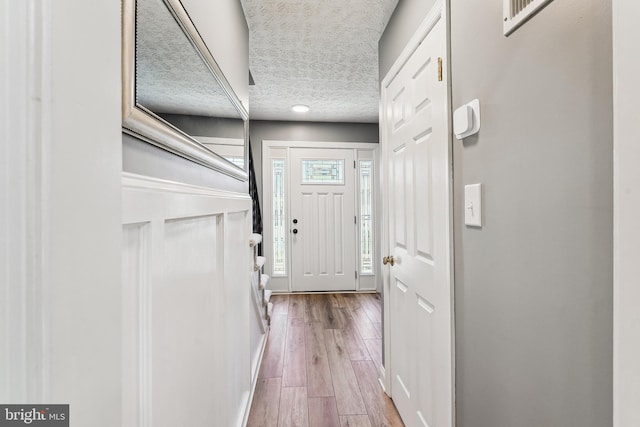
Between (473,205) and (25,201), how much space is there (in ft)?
3.43

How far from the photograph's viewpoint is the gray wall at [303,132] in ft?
13.0

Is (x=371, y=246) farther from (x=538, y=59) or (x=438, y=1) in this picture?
(x=538, y=59)

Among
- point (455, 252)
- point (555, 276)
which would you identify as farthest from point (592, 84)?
point (455, 252)

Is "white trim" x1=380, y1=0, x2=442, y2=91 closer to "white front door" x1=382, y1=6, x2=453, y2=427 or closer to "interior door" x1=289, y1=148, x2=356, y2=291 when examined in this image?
"white front door" x1=382, y1=6, x2=453, y2=427

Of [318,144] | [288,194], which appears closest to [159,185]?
[288,194]

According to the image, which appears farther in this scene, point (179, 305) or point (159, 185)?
point (179, 305)

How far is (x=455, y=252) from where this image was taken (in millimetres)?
1116

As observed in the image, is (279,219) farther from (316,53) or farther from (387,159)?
(387,159)

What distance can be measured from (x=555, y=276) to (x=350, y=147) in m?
3.56

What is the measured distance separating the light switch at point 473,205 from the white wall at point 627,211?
1.65 ft

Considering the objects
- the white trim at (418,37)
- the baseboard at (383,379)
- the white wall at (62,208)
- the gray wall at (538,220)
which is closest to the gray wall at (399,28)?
the white trim at (418,37)

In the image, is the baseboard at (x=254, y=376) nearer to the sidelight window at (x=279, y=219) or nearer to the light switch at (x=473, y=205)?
the sidelight window at (x=279, y=219)

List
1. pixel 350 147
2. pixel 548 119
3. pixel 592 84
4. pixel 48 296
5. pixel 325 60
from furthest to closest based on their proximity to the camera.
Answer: pixel 350 147 → pixel 325 60 → pixel 548 119 → pixel 592 84 → pixel 48 296

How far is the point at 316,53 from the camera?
224cm
